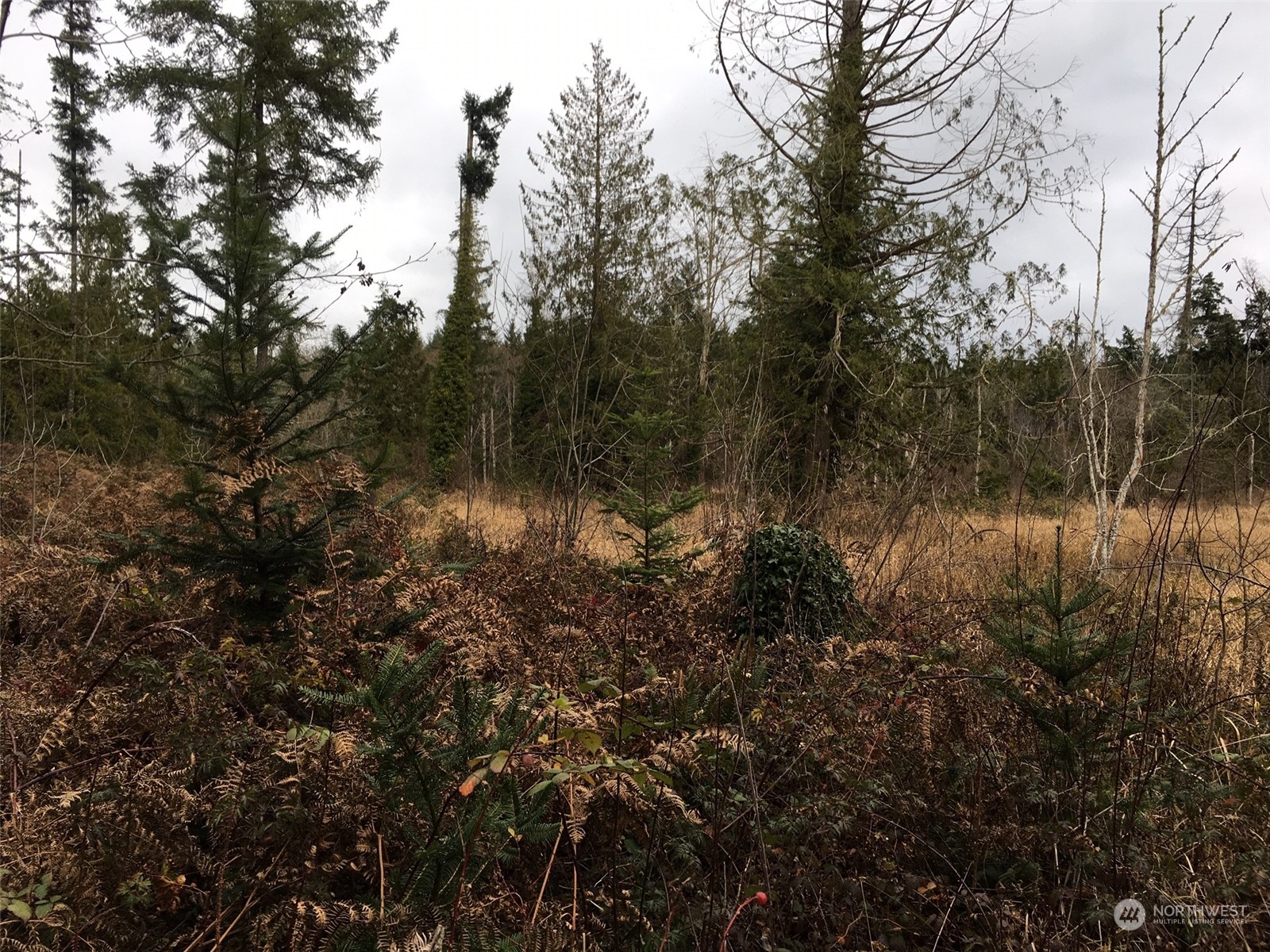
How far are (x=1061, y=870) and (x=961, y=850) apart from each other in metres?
0.29

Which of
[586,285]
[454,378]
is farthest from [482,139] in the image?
[586,285]

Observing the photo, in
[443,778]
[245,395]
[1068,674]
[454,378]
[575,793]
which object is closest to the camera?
[443,778]

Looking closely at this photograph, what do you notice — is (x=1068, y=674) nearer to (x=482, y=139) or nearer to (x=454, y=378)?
(x=454, y=378)

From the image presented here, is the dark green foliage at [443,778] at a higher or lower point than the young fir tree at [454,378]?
lower

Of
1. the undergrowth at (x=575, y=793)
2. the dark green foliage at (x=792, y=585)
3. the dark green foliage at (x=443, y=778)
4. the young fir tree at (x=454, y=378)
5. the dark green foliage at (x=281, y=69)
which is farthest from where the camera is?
the young fir tree at (x=454, y=378)

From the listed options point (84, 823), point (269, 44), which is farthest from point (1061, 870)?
point (269, 44)

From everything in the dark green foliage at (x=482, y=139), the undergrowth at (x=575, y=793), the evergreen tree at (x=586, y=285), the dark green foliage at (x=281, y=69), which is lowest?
the undergrowth at (x=575, y=793)

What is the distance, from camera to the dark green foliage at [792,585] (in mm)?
4039

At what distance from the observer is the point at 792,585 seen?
4.02m

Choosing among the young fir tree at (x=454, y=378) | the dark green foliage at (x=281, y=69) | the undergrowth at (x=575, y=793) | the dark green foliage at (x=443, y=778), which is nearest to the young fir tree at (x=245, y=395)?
the undergrowth at (x=575, y=793)

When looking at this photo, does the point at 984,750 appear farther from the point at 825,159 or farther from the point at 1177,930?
the point at 825,159

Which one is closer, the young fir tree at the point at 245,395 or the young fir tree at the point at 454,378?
the young fir tree at the point at 245,395

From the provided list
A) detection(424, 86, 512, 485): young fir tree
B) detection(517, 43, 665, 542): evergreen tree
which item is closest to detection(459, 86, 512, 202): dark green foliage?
detection(424, 86, 512, 485): young fir tree

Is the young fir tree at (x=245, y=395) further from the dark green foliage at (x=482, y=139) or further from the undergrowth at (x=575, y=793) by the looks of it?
the dark green foliage at (x=482, y=139)
